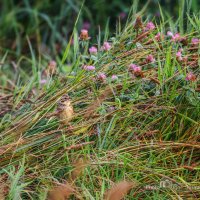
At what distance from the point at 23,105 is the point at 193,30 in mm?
772

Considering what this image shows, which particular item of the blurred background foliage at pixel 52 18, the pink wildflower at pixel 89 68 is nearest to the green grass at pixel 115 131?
the pink wildflower at pixel 89 68

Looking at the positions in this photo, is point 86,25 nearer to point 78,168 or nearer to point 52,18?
point 52,18

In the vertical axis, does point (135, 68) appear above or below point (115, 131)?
above

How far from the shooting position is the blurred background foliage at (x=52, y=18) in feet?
16.8

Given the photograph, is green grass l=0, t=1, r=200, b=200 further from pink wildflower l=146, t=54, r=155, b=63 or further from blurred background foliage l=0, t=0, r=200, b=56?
blurred background foliage l=0, t=0, r=200, b=56

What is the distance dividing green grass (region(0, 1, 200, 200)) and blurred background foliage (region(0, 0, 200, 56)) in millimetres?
2361

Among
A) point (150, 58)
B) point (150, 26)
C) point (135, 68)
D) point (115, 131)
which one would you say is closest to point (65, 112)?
point (115, 131)

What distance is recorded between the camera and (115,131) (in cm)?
249

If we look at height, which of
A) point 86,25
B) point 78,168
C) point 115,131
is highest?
point 78,168

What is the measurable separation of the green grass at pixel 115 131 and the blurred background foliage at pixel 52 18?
2361mm

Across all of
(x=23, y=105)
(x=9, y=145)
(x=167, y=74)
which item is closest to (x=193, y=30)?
(x=167, y=74)

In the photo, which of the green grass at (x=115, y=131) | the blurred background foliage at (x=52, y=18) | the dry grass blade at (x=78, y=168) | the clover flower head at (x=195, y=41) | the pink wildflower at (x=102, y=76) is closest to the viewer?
the dry grass blade at (x=78, y=168)

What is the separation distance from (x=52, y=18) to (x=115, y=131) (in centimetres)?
288

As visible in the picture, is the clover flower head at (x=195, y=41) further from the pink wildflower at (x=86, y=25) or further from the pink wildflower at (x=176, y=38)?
the pink wildflower at (x=86, y=25)
